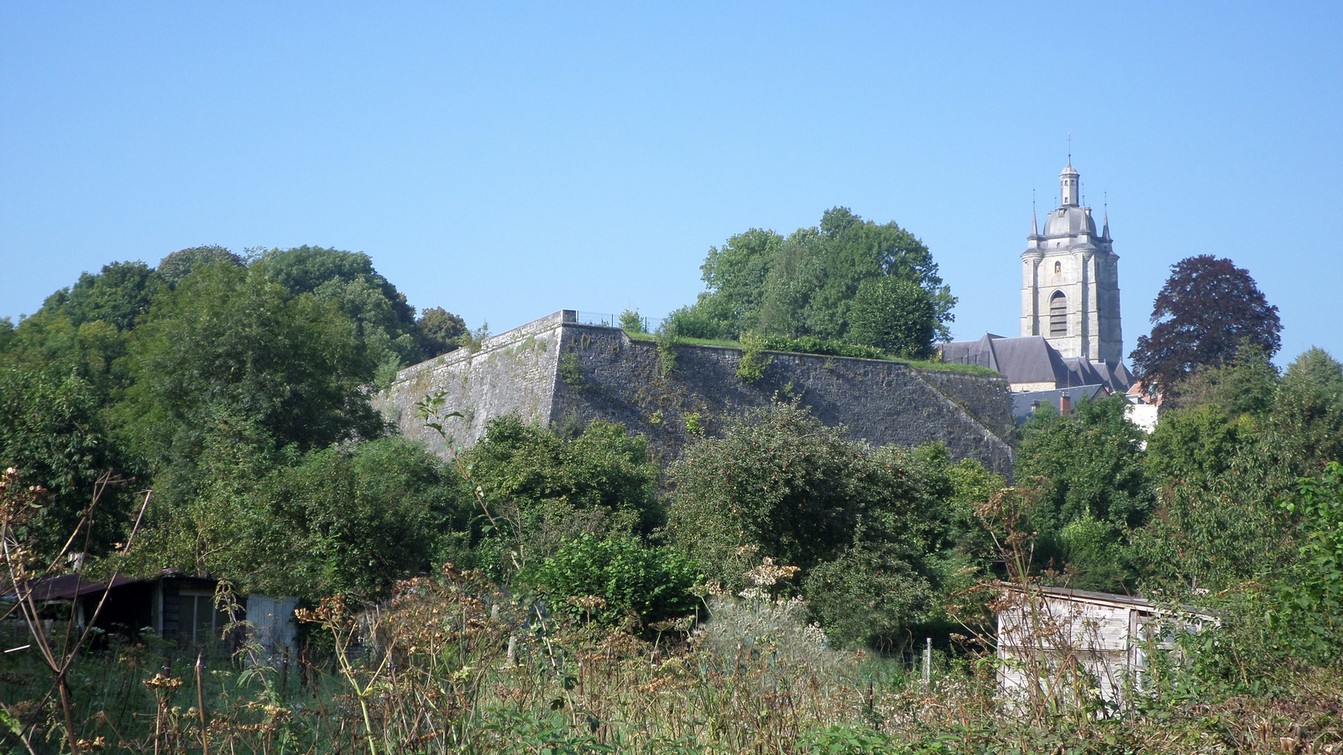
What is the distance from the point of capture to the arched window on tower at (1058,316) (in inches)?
3494

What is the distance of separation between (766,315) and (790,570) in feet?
119

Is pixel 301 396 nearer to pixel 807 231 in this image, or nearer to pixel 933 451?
pixel 933 451

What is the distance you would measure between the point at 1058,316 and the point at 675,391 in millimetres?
66232

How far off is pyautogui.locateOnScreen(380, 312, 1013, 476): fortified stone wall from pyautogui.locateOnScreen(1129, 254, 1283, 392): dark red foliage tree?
1239cm

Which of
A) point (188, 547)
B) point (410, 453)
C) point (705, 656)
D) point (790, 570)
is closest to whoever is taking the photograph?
point (705, 656)

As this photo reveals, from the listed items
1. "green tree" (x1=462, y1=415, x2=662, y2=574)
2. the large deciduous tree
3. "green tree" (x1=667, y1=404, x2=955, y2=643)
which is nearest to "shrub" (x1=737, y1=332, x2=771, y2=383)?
the large deciduous tree

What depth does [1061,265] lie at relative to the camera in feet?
292

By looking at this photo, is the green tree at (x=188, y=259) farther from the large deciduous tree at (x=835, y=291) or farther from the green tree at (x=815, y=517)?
the green tree at (x=815, y=517)

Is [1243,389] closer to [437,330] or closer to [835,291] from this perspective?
[835,291]

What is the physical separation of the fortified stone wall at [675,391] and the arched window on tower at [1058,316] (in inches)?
2254

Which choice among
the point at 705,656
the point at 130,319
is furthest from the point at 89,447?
the point at 130,319

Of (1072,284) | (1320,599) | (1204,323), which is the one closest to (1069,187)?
(1072,284)

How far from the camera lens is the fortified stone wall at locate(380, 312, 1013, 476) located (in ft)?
93.8

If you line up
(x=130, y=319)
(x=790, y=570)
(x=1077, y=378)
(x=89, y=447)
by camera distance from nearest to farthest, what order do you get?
(x=790, y=570) → (x=89, y=447) → (x=130, y=319) → (x=1077, y=378)
